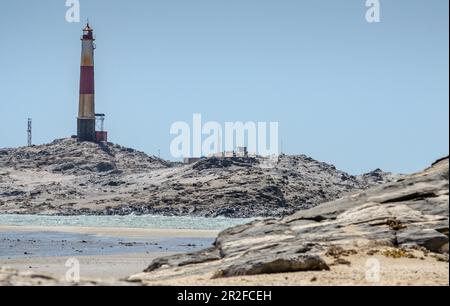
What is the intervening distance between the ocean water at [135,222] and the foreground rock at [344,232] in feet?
199

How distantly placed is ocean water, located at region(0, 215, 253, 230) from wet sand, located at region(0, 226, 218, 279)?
8.27m

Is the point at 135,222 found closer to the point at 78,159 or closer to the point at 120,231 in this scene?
the point at 120,231

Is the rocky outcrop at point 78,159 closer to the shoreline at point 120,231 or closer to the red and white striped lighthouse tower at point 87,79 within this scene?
the red and white striped lighthouse tower at point 87,79

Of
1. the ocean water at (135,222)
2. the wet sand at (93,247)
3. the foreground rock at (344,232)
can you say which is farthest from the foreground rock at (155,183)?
the foreground rock at (344,232)

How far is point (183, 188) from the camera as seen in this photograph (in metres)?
136

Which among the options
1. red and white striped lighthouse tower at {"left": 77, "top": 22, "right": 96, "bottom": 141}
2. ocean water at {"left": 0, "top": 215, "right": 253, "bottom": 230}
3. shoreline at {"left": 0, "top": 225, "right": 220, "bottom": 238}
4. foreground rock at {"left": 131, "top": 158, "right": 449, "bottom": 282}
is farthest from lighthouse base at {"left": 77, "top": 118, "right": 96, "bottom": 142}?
foreground rock at {"left": 131, "top": 158, "right": 449, "bottom": 282}

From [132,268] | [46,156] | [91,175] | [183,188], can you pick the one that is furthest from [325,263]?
[46,156]

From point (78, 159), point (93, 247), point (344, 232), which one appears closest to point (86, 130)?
point (78, 159)

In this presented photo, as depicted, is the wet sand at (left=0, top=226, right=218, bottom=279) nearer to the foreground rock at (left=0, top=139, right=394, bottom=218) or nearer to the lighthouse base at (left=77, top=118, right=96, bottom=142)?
the foreground rock at (left=0, top=139, right=394, bottom=218)

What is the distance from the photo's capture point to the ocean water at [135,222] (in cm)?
9611

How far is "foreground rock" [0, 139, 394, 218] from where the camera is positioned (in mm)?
126750

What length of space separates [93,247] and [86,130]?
109 metres

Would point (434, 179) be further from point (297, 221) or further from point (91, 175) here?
point (91, 175)
